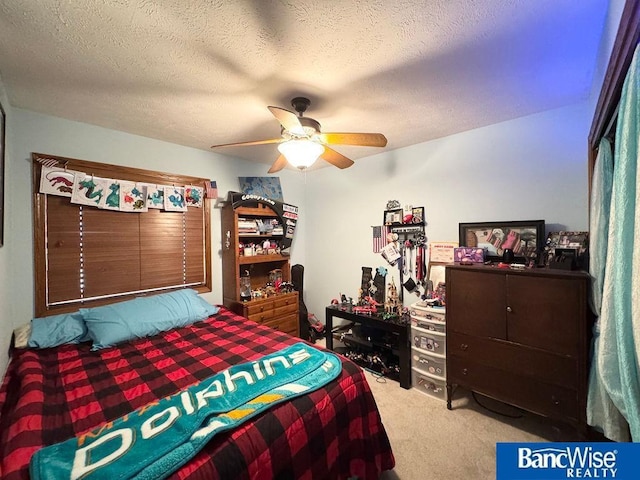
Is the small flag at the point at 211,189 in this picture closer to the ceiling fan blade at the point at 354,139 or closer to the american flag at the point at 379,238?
the ceiling fan blade at the point at 354,139

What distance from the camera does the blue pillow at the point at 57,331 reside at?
6.11 ft

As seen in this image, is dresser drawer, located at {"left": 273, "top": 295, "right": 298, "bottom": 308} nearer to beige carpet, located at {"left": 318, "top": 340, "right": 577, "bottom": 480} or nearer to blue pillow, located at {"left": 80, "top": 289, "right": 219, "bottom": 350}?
blue pillow, located at {"left": 80, "top": 289, "right": 219, "bottom": 350}

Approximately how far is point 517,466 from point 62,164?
3.51 metres

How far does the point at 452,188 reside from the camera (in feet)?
8.73

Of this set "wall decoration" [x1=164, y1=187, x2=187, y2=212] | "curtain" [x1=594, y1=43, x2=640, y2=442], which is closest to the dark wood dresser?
"curtain" [x1=594, y1=43, x2=640, y2=442]

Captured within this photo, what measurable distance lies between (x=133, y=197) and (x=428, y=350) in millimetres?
3061

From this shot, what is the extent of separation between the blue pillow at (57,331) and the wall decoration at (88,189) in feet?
3.07

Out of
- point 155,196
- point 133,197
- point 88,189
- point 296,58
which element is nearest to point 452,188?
point 296,58

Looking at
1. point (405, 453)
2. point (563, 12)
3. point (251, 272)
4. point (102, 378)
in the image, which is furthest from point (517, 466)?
point (251, 272)

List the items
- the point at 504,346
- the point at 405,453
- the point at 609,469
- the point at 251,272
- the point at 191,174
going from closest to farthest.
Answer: the point at 609,469 < the point at 405,453 < the point at 504,346 < the point at 191,174 < the point at 251,272

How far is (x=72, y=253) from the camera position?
2.22 m

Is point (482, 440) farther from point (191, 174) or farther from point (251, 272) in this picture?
point (191, 174)

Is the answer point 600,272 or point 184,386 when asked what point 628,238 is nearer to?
point 600,272

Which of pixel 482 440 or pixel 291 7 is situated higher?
pixel 291 7
